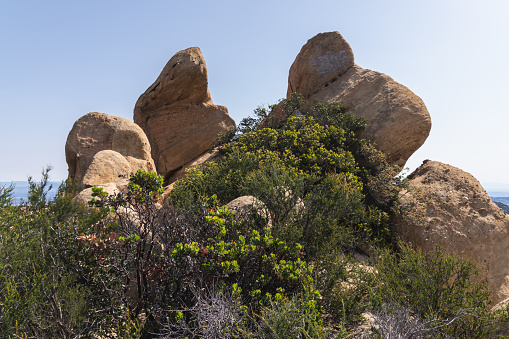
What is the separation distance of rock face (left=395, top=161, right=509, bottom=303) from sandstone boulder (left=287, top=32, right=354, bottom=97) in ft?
23.2

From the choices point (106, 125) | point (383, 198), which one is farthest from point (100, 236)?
point (106, 125)

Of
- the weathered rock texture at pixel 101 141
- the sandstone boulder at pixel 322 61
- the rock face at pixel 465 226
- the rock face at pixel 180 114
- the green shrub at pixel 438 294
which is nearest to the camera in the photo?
the green shrub at pixel 438 294

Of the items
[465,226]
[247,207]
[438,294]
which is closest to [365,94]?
[465,226]

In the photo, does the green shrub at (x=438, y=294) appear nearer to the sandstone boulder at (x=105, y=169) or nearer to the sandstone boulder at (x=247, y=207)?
the sandstone boulder at (x=247, y=207)

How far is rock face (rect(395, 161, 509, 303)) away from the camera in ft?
31.2

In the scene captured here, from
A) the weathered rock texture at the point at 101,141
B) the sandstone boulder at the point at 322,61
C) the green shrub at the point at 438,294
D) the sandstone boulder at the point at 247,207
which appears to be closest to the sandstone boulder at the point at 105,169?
the weathered rock texture at the point at 101,141

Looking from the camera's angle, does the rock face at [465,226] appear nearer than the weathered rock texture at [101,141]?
Yes

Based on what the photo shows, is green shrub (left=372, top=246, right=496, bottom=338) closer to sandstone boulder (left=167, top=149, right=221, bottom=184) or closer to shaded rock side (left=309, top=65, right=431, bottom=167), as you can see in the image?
shaded rock side (left=309, top=65, right=431, bottom=167)

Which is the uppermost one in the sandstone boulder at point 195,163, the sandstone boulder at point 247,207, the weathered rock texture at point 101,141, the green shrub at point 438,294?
the weathered rock texture at point 101,141

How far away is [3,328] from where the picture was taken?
402 centimetres

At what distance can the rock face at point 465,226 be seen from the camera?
951 cm

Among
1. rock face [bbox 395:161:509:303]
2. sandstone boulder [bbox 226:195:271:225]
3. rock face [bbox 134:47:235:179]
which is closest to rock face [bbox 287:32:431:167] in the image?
rock face [bbox 395:161:509:303]

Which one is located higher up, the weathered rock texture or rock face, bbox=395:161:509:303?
the weathered rock texture

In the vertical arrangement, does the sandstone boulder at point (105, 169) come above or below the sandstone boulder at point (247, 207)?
above
